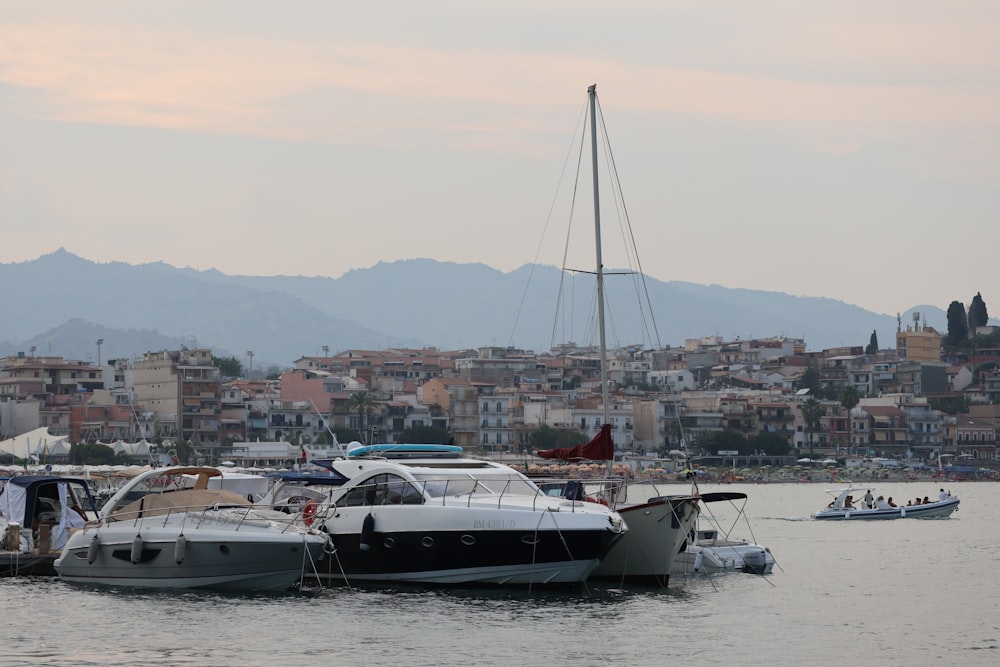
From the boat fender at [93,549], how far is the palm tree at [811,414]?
139 metres

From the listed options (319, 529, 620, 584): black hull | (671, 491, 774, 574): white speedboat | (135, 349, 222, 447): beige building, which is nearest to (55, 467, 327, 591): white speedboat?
(319, 529, 620, 584): black hull

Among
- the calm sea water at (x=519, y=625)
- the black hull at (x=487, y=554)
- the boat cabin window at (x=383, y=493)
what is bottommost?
the calm sea water at (x=519, y=625)

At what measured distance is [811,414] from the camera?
16675 centimetres

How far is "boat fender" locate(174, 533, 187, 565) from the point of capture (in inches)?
1232

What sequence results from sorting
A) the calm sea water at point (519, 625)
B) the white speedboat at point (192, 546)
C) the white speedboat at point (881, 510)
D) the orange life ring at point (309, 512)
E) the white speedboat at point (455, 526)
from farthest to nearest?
the white speedboat at point (881, 510) < the orange life ring at point (309, 512) < the white speedboat at point (455, 526) < the white speedboat at point (192, 546) < the calm sea water at point (519, 625)

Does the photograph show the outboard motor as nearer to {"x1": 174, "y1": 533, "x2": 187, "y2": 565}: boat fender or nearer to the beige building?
{"x1": 174, "y1": 533, "x2": 187, "y2": 565}: boat fender

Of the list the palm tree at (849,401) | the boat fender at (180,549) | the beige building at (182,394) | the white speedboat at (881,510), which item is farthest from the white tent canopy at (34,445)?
the boat fender at (180,549)

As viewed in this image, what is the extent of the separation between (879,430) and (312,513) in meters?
141

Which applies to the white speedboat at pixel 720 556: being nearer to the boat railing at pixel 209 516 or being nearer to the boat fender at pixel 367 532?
the boat fender at pixel 367 532

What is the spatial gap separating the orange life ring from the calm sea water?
1.81 meters

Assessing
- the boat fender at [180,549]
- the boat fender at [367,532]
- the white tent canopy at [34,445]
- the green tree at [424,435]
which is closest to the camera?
the boat fender at [180,549]

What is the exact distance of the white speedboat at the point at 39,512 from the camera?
35.5 meters

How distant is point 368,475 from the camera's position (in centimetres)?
3388

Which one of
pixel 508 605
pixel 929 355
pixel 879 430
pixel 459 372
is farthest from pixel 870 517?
pixel 929 355
